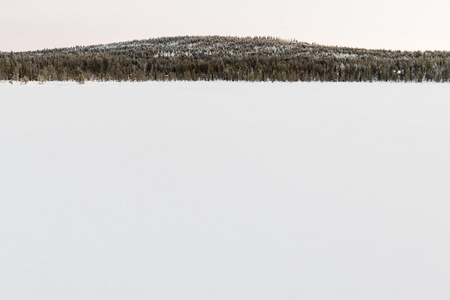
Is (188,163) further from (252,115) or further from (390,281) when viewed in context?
(252,115)

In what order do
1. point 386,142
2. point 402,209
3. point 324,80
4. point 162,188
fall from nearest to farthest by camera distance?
1. point 402,209
2. point 162,188
3. point 386,142
4. point 324,80

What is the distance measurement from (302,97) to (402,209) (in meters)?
5.10

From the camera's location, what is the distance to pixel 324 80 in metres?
11.6

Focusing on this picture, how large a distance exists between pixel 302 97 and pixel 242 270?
19.2 ft

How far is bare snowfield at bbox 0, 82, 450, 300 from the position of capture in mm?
1659

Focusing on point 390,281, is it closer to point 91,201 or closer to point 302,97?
point 91,201

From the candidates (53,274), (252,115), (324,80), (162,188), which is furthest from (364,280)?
(324,80)

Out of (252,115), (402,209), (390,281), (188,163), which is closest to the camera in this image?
(390,281)

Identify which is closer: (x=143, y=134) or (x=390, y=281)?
(x=390, y=281)

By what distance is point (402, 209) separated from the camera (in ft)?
7.70

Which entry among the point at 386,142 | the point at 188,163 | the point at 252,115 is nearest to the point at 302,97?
the point at 252,115

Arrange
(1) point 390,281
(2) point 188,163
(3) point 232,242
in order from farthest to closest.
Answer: (2) point 188,163
(3) point 232,242
(1) point 390,281

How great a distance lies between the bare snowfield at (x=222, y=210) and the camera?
1659 millimetres

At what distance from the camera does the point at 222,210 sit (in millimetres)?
2301
